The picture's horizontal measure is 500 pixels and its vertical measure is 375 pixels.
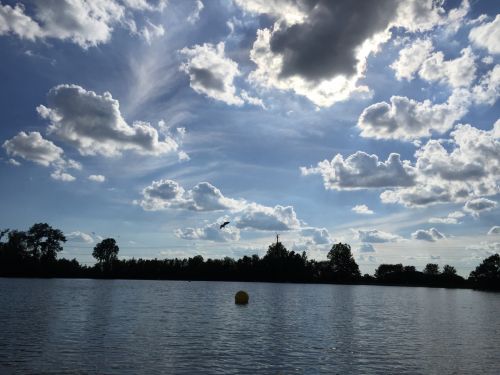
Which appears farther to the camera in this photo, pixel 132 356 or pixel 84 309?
pixel 84 309

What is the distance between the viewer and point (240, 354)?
36.3 m

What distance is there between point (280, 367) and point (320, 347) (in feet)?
34.3

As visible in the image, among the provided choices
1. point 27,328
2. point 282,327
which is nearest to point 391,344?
point 282,327

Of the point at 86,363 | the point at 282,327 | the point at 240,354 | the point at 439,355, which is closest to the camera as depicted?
the point at 86,363

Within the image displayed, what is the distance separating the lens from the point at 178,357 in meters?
34.4

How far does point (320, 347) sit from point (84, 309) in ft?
138

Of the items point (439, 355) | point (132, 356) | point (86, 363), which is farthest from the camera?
point (439, 355)

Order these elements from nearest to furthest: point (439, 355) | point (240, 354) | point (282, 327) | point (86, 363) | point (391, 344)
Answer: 1. point (86, 363)
2. point (240, 354)
3. point (439, 355)
4. point (391, 344)
5. point (282, 327)

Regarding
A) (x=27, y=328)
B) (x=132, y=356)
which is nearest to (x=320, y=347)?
(x=132, y=356)

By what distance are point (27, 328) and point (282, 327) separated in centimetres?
2846

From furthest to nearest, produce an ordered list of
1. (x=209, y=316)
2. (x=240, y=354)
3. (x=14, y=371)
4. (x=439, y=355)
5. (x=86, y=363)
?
(x=209, y=316) → (x=439, y=355) → (x=240, y=354) → (x=86, y=363) → (x=14, y=371)

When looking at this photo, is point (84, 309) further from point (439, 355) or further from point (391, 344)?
point (439, 355)

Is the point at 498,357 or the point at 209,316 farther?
the point at 209,316

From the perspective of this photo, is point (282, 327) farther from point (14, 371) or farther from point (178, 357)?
point (14, 371)
